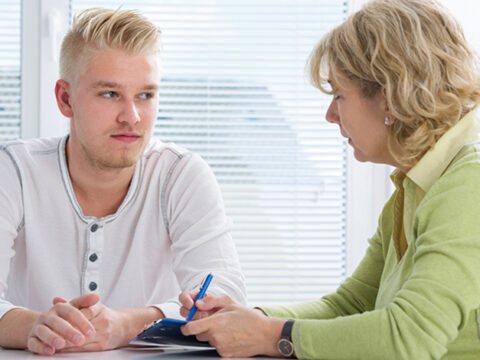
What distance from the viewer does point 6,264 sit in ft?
5.24

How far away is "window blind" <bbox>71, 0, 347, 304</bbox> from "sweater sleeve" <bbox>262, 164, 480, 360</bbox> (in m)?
1.65

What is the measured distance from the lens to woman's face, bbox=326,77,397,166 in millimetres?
1311

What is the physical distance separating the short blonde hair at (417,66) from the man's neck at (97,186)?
31.5 inches

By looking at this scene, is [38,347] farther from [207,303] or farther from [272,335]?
[272,335]

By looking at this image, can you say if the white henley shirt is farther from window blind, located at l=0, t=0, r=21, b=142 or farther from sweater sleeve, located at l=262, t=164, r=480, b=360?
window blind, located at l=0, t=0, r=21, b=142

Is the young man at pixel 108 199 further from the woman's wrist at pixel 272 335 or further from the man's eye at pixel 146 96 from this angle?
the woman's wrist at pixel 272 335

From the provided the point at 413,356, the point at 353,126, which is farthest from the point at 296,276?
the point at 413,356

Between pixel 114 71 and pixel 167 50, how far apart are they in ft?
3.76

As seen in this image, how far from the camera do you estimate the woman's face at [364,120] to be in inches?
51.6

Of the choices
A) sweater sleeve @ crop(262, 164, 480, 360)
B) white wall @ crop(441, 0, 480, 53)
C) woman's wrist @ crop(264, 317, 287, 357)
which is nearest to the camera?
sweater sleeve @ crop(262, 164, 480, 360)

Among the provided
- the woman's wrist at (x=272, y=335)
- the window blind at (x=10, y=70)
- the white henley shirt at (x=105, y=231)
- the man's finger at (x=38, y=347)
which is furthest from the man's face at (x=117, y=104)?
the window blind at (x=10, y=70)

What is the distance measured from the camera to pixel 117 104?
1.67 m

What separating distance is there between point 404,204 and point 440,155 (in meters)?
0.15

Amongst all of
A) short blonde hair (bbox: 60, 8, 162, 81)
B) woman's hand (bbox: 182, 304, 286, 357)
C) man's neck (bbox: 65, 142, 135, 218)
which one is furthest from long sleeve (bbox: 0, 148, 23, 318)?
woman's hand (bbox: 182, 304, 286, 357)
